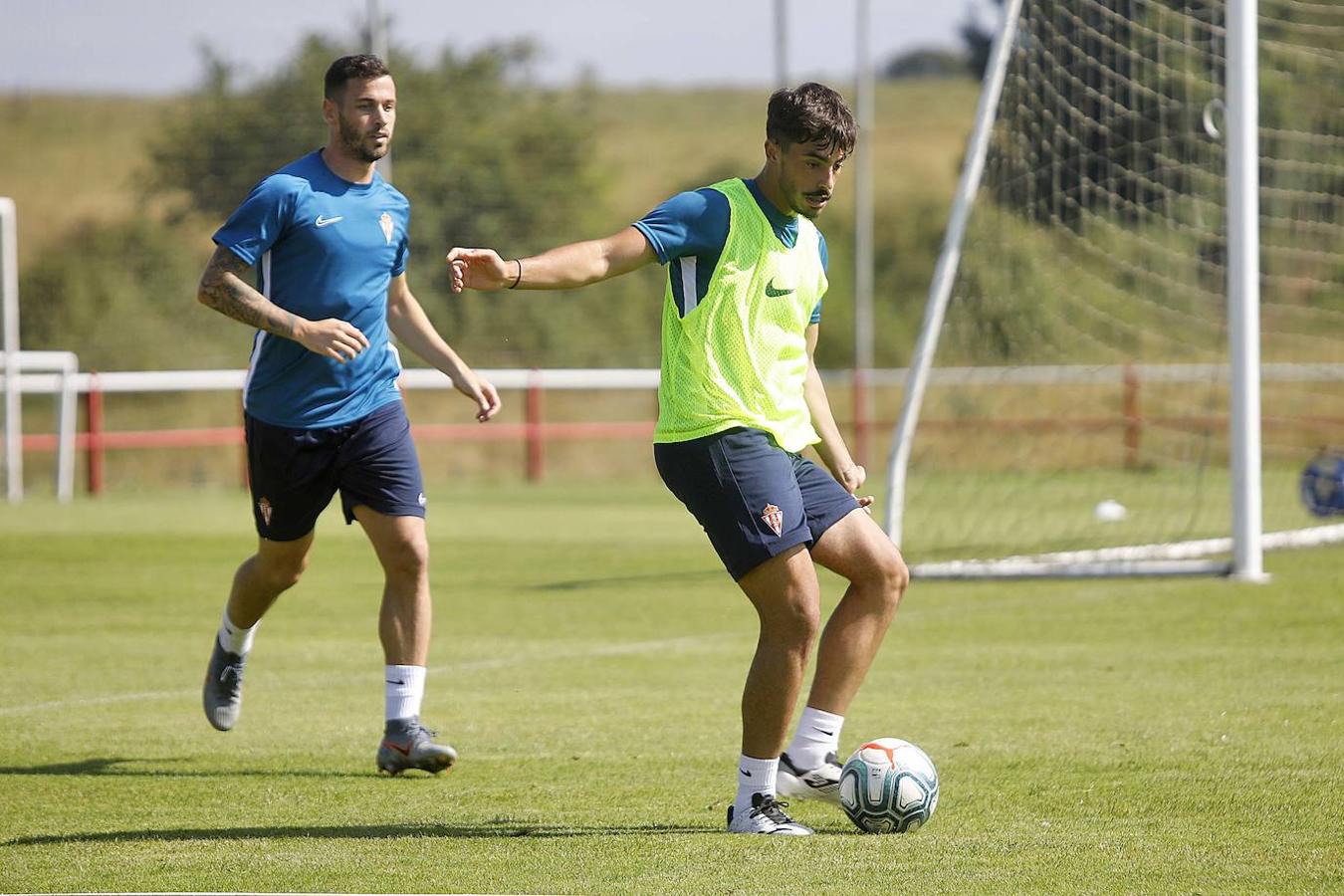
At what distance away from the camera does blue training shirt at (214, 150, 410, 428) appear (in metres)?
6.62

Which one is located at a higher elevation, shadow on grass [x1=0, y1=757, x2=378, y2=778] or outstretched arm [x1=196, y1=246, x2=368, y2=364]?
outstretched arm [x1=196, y1=246, x2=368, y2=364]

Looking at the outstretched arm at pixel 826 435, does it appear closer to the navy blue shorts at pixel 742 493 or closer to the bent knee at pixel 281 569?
the navy blue shorts at pixel 742 493

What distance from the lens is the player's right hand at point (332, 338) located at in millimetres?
6152

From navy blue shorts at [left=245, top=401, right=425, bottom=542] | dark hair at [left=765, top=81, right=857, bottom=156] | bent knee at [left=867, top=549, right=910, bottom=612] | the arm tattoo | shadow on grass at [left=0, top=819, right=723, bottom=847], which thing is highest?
dark hair at [left=765, top=81, right=857, bottom=156]

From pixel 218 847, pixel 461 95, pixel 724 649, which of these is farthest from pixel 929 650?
pixel 461 95

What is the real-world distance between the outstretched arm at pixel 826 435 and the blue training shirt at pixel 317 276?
170 centimetres

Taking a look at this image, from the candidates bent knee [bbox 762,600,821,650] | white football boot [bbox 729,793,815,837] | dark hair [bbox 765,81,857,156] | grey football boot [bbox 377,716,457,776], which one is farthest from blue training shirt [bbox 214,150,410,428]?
white football boot [bbox 729,793,815,837]

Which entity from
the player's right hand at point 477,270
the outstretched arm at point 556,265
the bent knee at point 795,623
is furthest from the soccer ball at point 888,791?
the player's right hand at point 477,270

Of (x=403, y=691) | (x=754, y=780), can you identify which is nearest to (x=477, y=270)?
(x=754, y=780)

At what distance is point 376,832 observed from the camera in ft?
17.9

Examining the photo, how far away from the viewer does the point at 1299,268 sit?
2662cm

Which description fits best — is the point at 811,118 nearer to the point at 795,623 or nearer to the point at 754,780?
the point at 795,623

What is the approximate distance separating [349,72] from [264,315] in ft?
3.16

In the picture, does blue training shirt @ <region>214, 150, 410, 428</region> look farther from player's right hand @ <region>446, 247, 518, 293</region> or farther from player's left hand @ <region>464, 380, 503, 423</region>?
player's right hand @ <region>446, 247, 518, 293</region>
